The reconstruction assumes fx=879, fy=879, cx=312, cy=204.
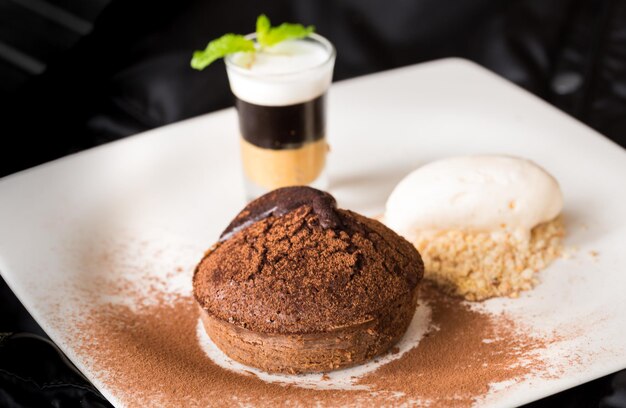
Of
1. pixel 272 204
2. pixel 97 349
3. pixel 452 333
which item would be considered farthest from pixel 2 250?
pixel 452 333

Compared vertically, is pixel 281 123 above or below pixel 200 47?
above

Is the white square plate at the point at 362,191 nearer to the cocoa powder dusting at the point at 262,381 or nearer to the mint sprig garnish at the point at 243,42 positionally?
the cocoa powder dusting at the point at 262,381

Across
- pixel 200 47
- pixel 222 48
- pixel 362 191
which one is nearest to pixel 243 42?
pixel 222 48

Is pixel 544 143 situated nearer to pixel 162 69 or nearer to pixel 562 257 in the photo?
pixel 562 257

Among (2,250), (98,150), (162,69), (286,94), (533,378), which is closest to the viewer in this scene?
(533,378)

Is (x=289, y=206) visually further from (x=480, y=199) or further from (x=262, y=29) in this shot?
(x=262, y=29)

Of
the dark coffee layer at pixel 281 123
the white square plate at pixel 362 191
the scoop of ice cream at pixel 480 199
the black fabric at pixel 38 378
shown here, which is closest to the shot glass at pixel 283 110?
the dark coffee layer at pixel 281 123
